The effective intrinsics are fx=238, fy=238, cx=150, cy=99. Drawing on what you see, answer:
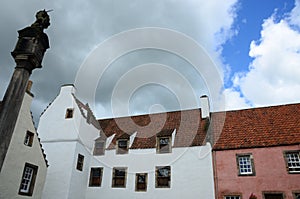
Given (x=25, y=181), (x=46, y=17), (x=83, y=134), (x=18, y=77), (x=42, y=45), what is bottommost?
(x=25, y=181)

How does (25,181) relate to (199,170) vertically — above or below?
below

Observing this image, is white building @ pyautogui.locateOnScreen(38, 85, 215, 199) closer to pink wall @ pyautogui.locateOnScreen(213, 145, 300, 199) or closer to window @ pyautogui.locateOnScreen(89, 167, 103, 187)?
window @ pyautogui.locateOnScreen(89, 167, 103, 187)

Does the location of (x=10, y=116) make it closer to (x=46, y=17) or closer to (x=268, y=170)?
(x=46, y=17)

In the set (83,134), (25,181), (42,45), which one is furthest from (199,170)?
(42,45)

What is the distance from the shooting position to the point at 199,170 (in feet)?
57.5

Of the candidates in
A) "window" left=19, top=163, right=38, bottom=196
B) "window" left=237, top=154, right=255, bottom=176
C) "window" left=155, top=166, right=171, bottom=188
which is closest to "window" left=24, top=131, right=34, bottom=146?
"window" left=19, top=163, right=38, bottom=196

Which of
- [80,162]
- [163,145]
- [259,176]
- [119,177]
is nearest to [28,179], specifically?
[80,162]

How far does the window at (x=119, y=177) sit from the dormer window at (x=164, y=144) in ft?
11.2

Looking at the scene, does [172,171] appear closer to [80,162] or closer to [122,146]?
[122,146]

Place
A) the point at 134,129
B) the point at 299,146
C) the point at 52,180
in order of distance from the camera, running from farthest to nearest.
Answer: the point at 134,129
the point at 52,180
the point at 299,146

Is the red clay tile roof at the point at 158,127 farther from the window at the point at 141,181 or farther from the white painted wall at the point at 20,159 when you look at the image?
the white painted wall at the point at 20,159

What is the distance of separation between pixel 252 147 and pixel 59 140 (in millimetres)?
15163

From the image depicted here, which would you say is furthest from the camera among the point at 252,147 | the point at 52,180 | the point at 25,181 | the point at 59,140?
the point at 59,140

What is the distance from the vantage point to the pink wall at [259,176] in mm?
15266
